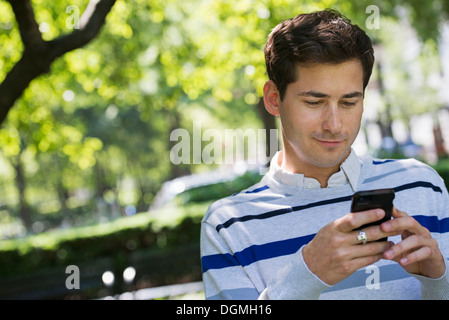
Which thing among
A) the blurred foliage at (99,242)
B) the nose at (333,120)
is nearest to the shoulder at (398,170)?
the nose at (333,120)

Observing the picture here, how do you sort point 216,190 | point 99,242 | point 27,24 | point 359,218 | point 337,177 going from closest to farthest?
point 359,218 → point 337,177 → point 27,24 → point 99,242 → point 216,190

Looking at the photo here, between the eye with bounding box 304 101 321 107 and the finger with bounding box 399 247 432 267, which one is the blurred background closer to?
the eye with bounding box 304 101 321 107

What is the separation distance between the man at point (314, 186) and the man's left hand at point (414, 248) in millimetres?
99

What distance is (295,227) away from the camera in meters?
1.91

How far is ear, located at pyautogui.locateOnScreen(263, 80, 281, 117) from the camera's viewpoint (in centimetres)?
210

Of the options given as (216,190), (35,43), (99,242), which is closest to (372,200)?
(35,43)

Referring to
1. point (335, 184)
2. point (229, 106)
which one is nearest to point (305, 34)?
point (335, 184)

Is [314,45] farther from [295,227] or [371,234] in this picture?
[371,234]

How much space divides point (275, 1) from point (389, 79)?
23.6 m

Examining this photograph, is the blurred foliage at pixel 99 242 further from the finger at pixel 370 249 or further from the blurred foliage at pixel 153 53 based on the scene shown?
the finger at pixel 370 249

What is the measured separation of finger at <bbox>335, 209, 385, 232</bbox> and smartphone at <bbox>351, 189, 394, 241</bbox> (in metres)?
0.02

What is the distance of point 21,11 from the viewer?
5.05 meters

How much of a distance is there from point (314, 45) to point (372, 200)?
0.72m
